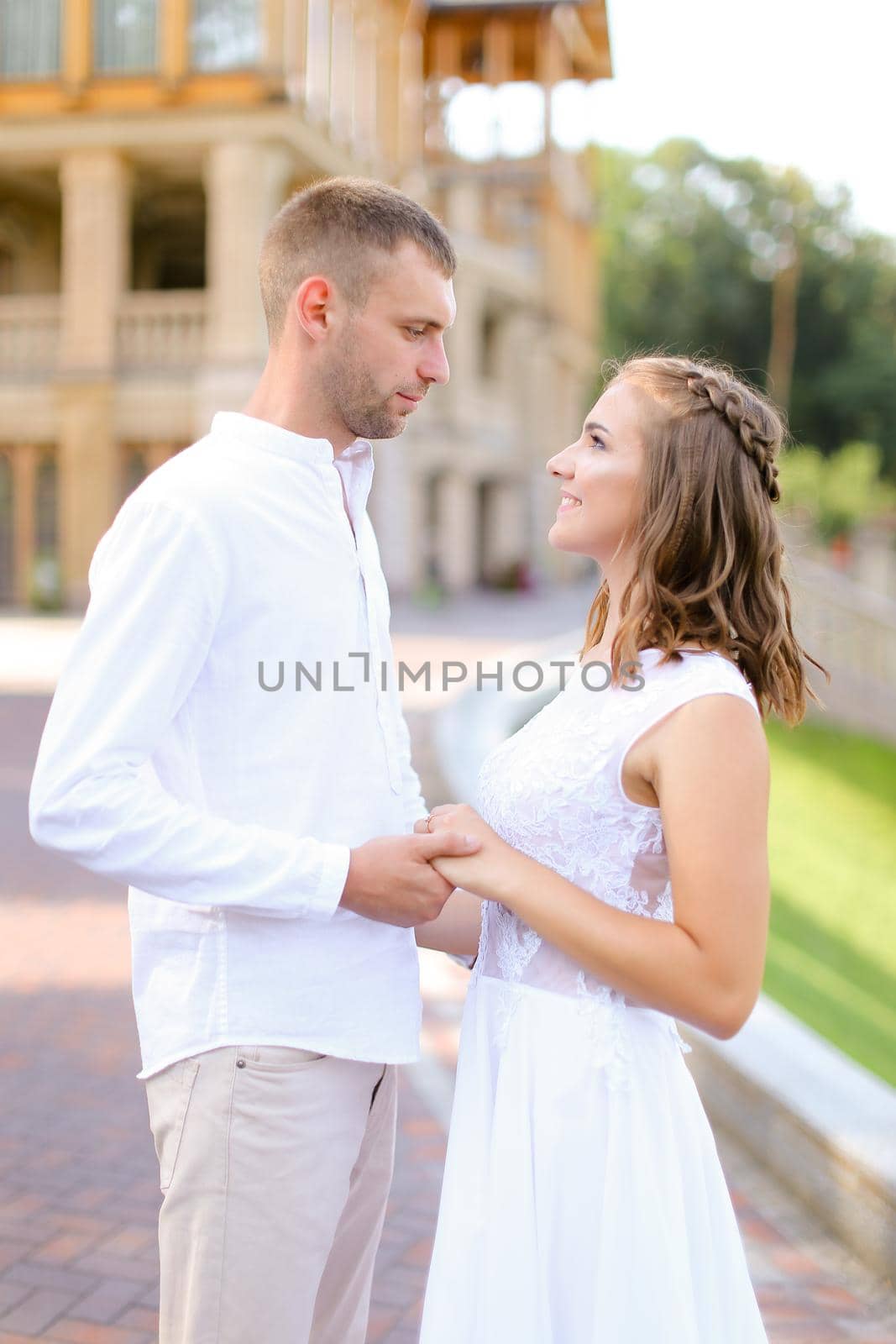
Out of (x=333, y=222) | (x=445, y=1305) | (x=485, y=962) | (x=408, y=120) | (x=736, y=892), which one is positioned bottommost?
(x=445, y=1305)

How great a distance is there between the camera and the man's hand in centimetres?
191

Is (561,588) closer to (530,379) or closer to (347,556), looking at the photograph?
(530,379)

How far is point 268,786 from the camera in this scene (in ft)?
6.46

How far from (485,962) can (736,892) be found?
0.55m

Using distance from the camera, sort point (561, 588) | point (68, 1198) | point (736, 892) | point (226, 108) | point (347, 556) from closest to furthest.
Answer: point (736, 892), point (347, 556), point (68, 1198), point (226, 108), point (561, 588)

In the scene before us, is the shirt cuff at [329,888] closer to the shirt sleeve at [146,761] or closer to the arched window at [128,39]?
the shirt sleeve at [146,761]

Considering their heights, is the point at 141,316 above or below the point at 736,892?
above

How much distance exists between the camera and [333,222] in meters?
2.07

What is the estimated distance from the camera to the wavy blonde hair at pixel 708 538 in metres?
2.02

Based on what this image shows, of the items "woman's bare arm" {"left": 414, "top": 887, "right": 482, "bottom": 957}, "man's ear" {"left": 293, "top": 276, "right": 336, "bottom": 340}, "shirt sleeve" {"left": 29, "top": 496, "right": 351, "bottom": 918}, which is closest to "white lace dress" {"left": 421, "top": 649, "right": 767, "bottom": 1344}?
"woman's bare arm" {"left": 414, "top": 887, "right": 482, "bottom": 957}

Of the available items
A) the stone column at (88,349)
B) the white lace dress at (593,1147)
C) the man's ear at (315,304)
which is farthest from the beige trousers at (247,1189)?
the stone column at (88,349)

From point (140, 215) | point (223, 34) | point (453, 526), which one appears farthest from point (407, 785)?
point (453, 526)

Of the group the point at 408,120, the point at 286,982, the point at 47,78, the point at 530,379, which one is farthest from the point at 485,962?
the point at 530,379

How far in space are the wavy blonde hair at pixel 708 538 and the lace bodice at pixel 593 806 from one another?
59 millimetres
